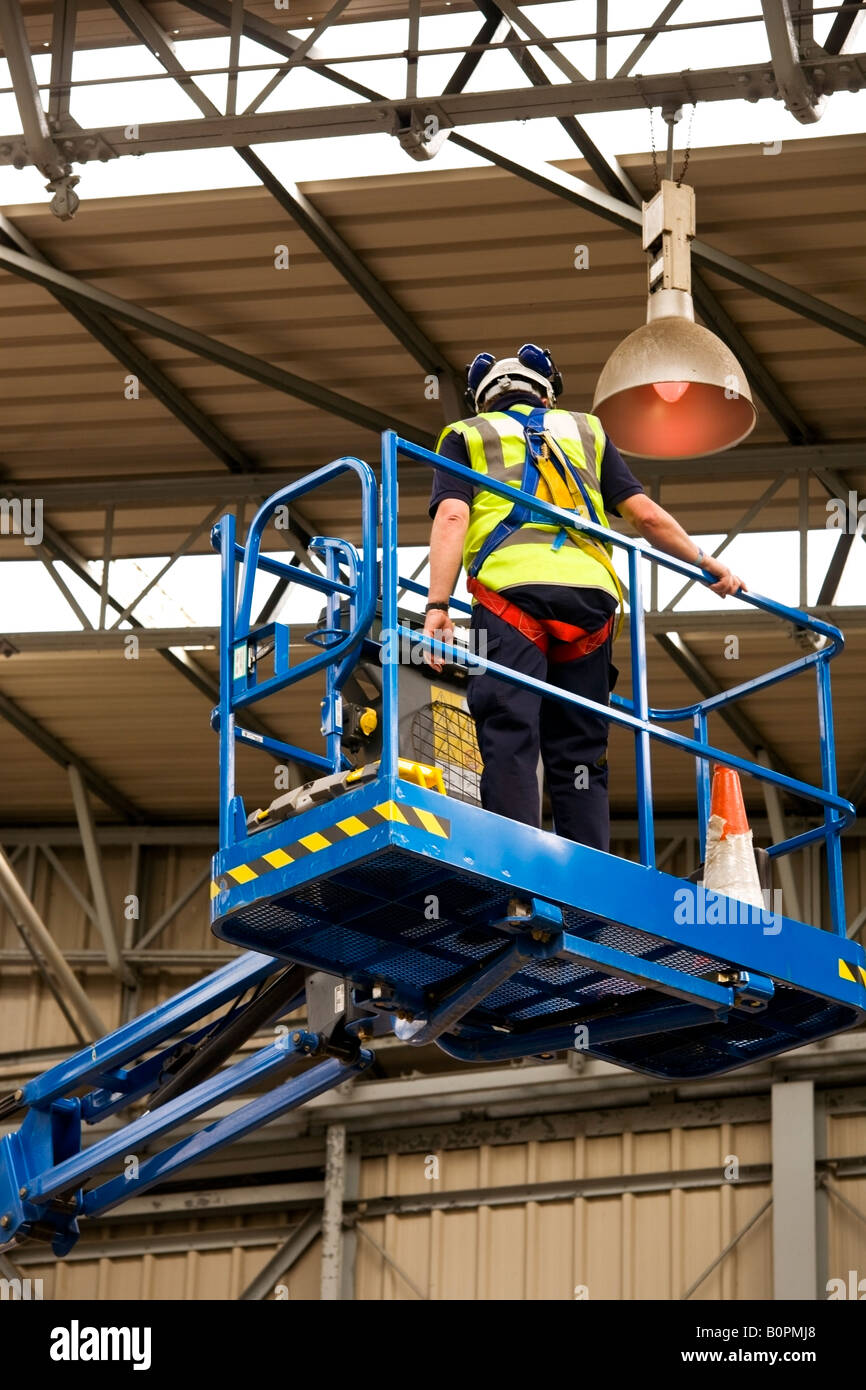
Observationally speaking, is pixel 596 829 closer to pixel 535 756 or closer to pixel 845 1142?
pixel 535 756

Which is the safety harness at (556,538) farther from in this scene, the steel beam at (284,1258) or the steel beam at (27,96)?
the steel beam at (284,1258)

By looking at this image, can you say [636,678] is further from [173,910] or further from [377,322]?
[173,910]

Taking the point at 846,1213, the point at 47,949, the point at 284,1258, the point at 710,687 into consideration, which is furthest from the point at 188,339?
the point at 284,1258

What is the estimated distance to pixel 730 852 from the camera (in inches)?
362

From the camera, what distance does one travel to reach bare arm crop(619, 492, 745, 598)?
9352 mm

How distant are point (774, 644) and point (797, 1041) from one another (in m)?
9.42

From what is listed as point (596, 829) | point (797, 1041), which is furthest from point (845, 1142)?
point (596, 829)

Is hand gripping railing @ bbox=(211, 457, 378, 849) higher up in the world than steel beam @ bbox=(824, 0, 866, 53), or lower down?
lower down

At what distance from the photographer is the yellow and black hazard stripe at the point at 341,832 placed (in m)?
7.84

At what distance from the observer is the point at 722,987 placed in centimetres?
889

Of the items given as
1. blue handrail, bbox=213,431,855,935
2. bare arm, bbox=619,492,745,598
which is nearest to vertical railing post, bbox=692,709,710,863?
blue handrail, bbox=213,431,855,935

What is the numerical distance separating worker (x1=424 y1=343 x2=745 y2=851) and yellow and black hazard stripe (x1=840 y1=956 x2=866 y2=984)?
123cm

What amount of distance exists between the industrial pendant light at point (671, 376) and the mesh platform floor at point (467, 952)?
302cm

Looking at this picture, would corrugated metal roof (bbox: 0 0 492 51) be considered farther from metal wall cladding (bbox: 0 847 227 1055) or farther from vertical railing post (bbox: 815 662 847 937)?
metal wall cladding (bbox: 0 847 227 1055)
